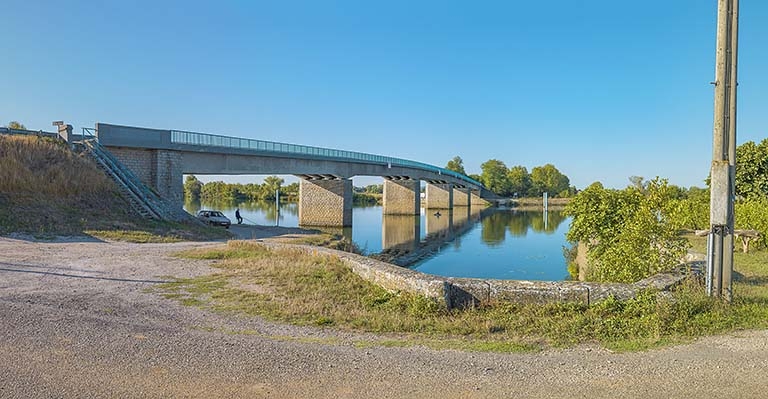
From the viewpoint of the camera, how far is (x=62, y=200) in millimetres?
24172

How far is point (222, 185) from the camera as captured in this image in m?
124

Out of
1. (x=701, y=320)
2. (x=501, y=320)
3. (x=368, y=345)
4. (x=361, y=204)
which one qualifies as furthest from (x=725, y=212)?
(x=361, y=204)

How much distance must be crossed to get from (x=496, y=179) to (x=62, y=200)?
123151 mm

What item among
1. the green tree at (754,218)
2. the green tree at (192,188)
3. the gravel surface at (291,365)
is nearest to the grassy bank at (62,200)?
the gravel surface at (291,365)

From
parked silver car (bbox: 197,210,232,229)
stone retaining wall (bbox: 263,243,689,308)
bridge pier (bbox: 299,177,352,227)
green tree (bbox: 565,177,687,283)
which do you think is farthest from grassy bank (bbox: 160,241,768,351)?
bridge pier (bbox: 299,177,352,227)

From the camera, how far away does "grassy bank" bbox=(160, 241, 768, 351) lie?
6383mm

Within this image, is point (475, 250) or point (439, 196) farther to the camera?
point (439, 196)

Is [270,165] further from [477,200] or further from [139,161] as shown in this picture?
[477,200]

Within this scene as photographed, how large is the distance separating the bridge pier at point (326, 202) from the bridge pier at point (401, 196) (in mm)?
22007

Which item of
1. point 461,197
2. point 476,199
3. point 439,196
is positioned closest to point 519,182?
point 476,199

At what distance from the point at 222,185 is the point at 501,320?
12400 cm

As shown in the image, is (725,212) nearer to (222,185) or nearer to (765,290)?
(765,290)

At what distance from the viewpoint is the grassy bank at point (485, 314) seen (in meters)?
6.38

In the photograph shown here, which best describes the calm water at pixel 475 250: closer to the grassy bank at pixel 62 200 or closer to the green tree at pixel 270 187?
the grassy bank at pixel 62 200
